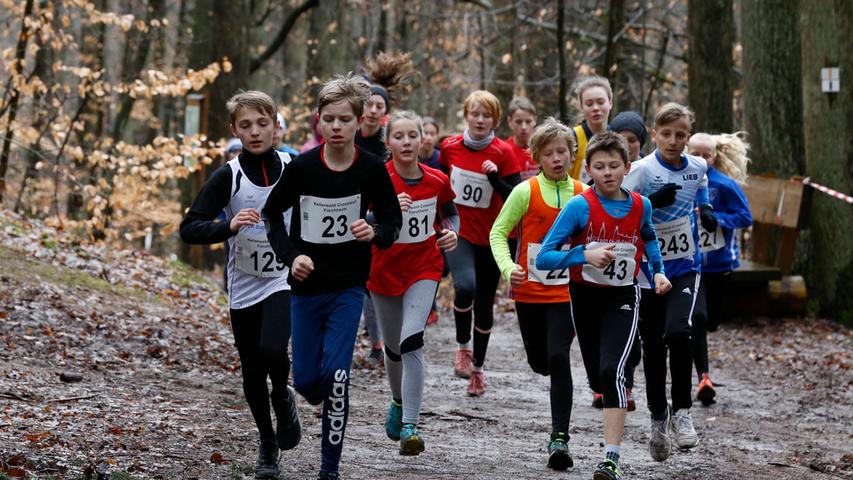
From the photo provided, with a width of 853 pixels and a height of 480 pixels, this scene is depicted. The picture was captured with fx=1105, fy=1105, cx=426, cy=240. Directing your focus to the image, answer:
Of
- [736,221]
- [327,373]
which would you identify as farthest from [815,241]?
[327,373]

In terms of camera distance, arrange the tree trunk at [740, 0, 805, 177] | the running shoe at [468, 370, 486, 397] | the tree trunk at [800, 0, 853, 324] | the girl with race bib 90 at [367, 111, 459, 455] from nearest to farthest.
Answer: the girl with race bib 90 at [367, 111, 459, 455]
the running shoe at [468, 370, 486, 397]
the tree trunk at [800, 0, 853, 324]
the tree trunk at [740, 0, 805, 177]

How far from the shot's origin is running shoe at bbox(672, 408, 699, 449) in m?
6.97

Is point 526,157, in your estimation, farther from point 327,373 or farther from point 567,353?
point 327,373

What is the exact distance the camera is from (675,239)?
7.09 meters

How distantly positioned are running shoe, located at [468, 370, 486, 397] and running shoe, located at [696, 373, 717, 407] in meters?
1.77

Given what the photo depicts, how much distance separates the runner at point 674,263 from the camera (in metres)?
6.95

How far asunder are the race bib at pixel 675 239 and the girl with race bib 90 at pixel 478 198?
1.77 meters

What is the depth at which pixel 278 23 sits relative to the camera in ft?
128

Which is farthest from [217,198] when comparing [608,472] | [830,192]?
[830,192]

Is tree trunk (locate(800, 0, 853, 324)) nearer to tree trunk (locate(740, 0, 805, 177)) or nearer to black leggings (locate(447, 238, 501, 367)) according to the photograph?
tree trunk (locate(740, 0, 805, 177))

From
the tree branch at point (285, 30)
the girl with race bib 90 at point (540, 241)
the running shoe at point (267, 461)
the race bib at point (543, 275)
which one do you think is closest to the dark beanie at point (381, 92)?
the girl with race bib 90 at point (540, 241)

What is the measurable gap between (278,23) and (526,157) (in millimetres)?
30907

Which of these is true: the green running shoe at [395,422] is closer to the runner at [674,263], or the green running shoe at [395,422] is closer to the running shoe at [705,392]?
the runner at [674,263]

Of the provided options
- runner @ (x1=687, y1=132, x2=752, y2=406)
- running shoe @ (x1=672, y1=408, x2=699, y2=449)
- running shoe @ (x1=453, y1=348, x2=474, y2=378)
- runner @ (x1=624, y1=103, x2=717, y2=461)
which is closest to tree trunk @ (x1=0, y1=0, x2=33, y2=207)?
running shoe @ (x1=453, y1=348, x2=474, y2=378)
